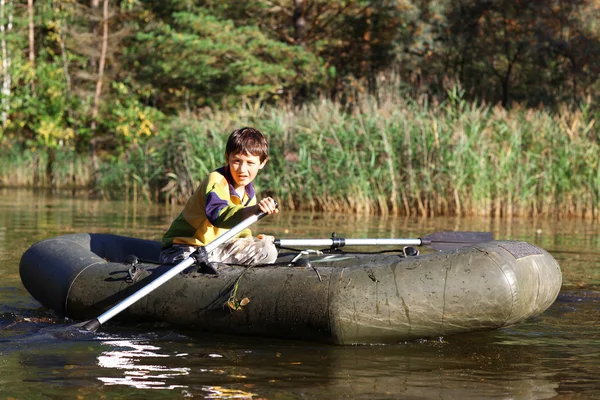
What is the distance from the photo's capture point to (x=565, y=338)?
5641mm

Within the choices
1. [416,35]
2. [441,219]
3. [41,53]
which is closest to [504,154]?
[441,219]

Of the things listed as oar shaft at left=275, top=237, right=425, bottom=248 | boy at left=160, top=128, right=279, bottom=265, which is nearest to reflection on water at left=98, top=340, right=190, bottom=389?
boy at left=160, top=128, right=279, bottom=265

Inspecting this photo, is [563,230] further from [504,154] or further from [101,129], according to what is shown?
[101,129]

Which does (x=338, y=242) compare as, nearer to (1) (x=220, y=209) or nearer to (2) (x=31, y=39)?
(1) (x=220, y=209)

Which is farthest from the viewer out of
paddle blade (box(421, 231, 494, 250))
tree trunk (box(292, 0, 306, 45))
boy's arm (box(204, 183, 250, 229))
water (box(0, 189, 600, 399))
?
tree trunk (box(292, 0, 306, 45))

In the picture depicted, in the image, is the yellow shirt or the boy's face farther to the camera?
the boy's face

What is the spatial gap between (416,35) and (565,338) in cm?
1954

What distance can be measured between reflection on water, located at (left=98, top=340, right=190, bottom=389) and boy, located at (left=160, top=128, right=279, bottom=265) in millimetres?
853

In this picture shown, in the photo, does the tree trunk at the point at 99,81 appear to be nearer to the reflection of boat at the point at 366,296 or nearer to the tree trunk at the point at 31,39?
the tree trunk at the point at 31,39

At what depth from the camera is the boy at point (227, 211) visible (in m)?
5.98

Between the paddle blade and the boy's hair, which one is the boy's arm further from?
the paddle blade

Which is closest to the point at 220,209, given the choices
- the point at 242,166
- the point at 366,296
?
the point at 242,166

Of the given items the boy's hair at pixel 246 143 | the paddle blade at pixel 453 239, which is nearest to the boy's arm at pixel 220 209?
the boy's hair at pixel 246 143

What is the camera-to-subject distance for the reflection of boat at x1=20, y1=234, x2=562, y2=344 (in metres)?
5.26
